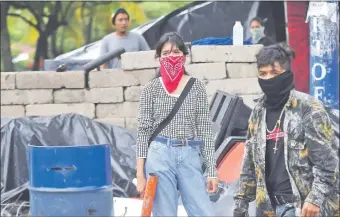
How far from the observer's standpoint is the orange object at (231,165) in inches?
352

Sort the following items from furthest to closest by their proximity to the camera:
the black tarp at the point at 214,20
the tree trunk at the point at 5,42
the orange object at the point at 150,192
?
1. the tree trunk at the point at 5,42
2. the black tarp at the point at 214,20
3. the orange object at the point at 150,192

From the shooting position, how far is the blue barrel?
23.5 ft

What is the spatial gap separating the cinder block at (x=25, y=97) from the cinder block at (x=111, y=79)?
1.95ft

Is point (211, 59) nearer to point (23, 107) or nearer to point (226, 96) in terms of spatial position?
point (226, 96)

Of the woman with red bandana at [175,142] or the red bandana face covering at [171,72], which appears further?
the red bandana face covering at [171,72]

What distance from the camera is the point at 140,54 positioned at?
11.3 metres

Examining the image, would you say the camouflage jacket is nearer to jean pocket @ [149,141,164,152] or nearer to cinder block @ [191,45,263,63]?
jean pocket @ [149,141,164,152]

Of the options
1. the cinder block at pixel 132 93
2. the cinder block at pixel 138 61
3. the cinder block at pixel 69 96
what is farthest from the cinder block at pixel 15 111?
the cinder block at pixel 138 61

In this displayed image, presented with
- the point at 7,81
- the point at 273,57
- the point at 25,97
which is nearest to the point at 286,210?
the point at 273,57

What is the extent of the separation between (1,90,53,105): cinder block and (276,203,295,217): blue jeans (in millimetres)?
6608

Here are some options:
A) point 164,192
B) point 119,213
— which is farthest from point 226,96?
point 164,192

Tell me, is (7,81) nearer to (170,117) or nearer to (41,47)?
(170,117)

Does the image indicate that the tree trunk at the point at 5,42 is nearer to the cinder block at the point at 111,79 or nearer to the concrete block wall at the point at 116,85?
the concrete block wall at the point at 116,85

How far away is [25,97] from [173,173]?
5.67 m
